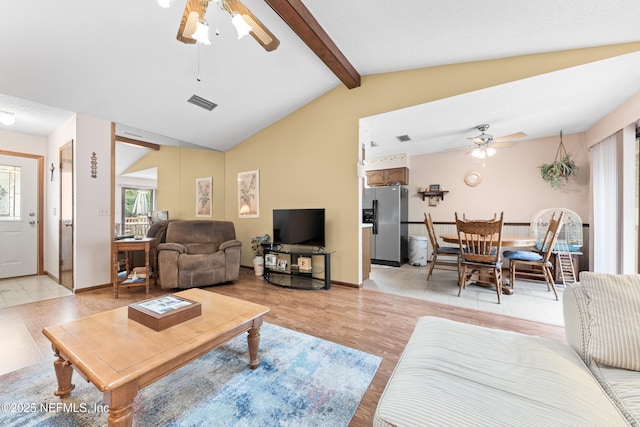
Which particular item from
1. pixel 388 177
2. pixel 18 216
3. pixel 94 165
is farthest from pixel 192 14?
pixel 18 216

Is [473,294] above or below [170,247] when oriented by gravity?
below

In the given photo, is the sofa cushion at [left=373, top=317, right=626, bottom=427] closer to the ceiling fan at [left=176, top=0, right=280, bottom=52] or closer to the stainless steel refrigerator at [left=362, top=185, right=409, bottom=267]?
the ceiling fan at [left=176, top=0, right=280, bottom=52]

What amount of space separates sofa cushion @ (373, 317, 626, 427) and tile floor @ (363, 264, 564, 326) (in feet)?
6.06

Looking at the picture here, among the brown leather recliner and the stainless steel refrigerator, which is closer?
the brown leather recliner

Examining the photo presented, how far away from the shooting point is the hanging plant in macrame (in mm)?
4008

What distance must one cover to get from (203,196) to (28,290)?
2.78 meters

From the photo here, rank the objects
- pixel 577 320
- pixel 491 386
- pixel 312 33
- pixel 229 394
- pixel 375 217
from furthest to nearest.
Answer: pixel 375 217
pixel 312 33
pixel 229 394
pixel 577 320
pixel 491 386

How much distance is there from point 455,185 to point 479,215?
0.76m

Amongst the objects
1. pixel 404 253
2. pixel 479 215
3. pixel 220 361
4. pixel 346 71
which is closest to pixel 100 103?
pixel 346 71

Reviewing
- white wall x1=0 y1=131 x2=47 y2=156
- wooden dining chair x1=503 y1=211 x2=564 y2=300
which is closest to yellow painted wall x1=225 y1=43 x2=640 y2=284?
wooden dining chair x1=503 y1=211 x2=564 y2=300

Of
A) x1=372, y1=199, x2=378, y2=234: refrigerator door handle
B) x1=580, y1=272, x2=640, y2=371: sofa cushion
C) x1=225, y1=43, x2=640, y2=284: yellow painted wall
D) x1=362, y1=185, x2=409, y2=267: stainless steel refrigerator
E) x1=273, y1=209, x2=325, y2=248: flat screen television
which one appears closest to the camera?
x1=580, y1=272, x2=640, y2=371: sofa cushion

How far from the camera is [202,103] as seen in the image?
11.8 ft

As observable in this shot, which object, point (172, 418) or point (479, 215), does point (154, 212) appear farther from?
point (479, 215)

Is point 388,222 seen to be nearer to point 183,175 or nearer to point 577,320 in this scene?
point 577,320
